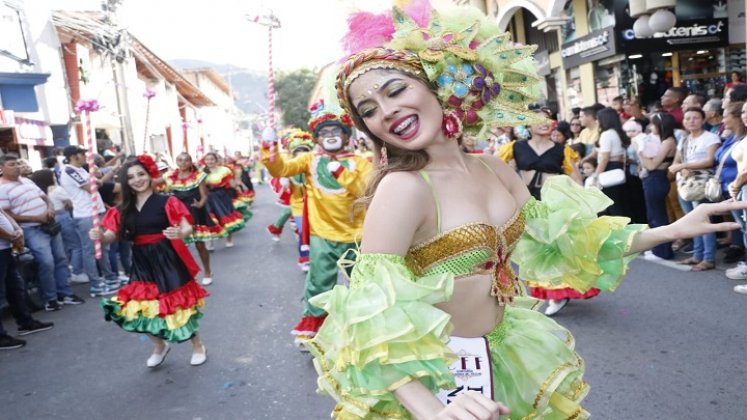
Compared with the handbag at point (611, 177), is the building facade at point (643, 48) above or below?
above

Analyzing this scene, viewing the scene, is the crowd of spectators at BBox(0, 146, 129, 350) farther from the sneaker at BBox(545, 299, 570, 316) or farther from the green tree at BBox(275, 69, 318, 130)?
the green tree at BBox(275, 69, 318, 130)

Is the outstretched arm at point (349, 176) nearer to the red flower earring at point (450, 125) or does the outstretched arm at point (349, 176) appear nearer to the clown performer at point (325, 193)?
the clown performer at point (325, 193)

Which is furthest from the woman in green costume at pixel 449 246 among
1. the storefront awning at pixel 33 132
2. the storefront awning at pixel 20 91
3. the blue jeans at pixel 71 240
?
the storefront awning at pixel 33 132

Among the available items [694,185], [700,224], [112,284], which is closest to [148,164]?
[112,284]

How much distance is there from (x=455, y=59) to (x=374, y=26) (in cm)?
31

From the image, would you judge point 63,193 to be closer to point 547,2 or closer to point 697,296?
point 697,296

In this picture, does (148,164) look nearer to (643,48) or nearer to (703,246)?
(703,246)

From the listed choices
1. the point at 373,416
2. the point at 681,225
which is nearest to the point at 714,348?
the point at 681,225

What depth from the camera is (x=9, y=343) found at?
584 centimetres

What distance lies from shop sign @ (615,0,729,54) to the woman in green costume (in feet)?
36.4

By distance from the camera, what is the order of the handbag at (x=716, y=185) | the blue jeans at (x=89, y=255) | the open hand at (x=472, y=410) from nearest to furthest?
1. the open hand at (x=472, y=410)
2. the handbag at (x=716, y=185)
3. the blue jeans at (x=89, y=255)

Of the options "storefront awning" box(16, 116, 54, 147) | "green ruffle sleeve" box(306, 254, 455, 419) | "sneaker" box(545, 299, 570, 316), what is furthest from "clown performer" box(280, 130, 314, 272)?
"storefront awning" box(16, 116, 54, 147)

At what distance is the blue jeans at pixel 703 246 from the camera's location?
6258 millimetres

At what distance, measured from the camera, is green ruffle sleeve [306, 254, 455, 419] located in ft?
5.02
